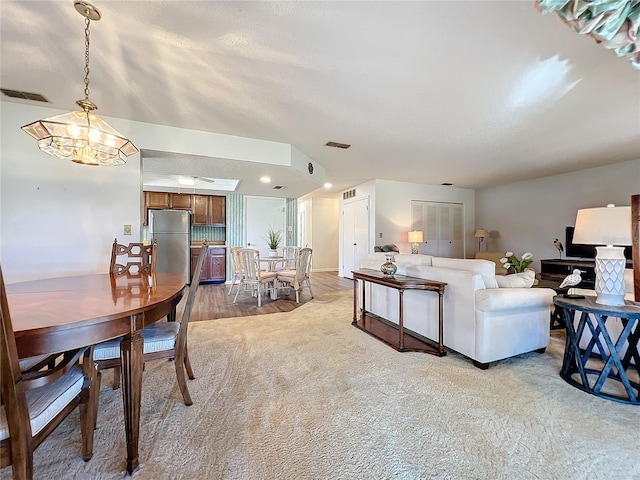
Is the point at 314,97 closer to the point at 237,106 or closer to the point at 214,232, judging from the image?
the point at 237,106

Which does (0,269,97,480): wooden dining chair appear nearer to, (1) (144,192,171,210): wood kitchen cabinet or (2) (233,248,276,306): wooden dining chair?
(2) (233,248,276,306): wooden dining chair

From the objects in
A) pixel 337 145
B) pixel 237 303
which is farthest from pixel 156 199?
pixel 337 145

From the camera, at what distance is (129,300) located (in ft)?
4.78

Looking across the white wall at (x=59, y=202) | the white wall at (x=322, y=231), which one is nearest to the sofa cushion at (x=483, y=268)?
the white wall at (x=59, y=202)

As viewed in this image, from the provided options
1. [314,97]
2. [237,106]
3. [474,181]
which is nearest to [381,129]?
[314,97]

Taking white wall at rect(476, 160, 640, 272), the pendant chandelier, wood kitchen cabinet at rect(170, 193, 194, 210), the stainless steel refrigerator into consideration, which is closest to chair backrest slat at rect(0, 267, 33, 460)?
the pendant chandelier

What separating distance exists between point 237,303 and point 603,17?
4.73 meters

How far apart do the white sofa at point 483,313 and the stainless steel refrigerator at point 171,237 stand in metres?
5.32

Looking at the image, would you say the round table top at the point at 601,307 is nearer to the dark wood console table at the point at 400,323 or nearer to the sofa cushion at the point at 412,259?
the dark wood console table at the point at 400,323

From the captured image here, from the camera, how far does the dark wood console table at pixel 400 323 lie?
257 cm

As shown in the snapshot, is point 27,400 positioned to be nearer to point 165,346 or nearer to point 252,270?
point 165,346

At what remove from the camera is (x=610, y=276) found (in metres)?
1.95

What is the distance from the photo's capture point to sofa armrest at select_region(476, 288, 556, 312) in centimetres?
223

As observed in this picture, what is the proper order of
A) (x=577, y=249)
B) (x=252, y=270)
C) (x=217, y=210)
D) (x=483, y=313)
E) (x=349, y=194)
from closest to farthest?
(x=483, y=313)
(x=252, y=270)
(x=577, y=249)
(x=217, y=210)
(x=349, y=194)
